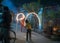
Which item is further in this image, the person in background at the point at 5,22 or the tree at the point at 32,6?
the tree at the point at 32,6

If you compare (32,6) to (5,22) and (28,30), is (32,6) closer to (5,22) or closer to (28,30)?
(28,30)

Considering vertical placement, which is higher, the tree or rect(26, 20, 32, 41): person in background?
the tree

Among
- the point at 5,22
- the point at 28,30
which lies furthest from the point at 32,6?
the point at 5,22

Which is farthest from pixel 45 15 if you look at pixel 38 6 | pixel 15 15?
pixel 15 15

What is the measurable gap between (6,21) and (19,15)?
A: 0.20 meters

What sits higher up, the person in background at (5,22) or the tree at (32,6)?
the tree at (32,6)

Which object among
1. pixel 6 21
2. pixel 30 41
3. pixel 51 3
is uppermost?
pixel 51 3

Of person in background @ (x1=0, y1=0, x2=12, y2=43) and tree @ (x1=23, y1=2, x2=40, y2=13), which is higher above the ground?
tree @ (x1=23, y1=2, x2=40, y2=13)

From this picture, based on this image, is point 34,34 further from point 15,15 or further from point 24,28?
point 15,15

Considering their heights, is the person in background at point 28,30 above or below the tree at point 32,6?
below

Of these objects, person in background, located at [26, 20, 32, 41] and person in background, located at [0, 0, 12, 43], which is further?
person in background, located at [26, 20, 32, 41]

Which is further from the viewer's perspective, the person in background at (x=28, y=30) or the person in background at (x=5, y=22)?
the person in background at (x=28, y=30)

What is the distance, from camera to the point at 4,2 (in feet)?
9.93

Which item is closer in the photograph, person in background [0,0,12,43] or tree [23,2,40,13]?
person in background [0,0,12,43]
